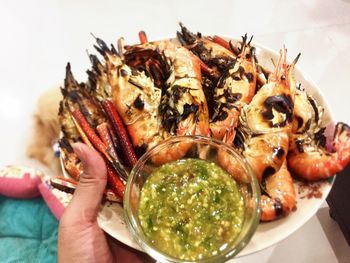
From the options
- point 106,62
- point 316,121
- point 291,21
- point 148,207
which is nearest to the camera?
point 148,207

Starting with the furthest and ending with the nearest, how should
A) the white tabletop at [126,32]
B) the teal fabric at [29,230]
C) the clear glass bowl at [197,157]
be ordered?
the white tabletop at [126,32] → the teal fabric at [29,230] → the clear glass bowl at [197,157]

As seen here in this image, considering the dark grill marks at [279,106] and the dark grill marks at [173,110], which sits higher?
the dark grill marks at [279,106]

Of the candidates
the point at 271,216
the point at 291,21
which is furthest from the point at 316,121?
the point at 291,21

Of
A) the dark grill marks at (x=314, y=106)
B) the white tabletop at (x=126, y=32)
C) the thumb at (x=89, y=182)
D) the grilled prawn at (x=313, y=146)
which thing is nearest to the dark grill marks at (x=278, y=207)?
the grilled prawn at (x=313, y=146)

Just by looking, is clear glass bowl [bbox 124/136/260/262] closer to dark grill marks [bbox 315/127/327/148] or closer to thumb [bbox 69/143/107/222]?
thumb [bbox 69/143/107/222]

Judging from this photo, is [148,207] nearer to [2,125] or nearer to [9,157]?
[9,157]

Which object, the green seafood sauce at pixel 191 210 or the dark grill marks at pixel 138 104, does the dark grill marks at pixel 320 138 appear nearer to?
the green seafood sauce at pixel 191 210

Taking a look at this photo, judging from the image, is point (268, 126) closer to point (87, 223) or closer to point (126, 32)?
point (87, 223)

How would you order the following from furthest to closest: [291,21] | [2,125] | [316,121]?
[291,21] → [2,125] → [316,121]

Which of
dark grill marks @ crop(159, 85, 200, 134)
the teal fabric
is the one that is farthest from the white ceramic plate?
the teal fabric
